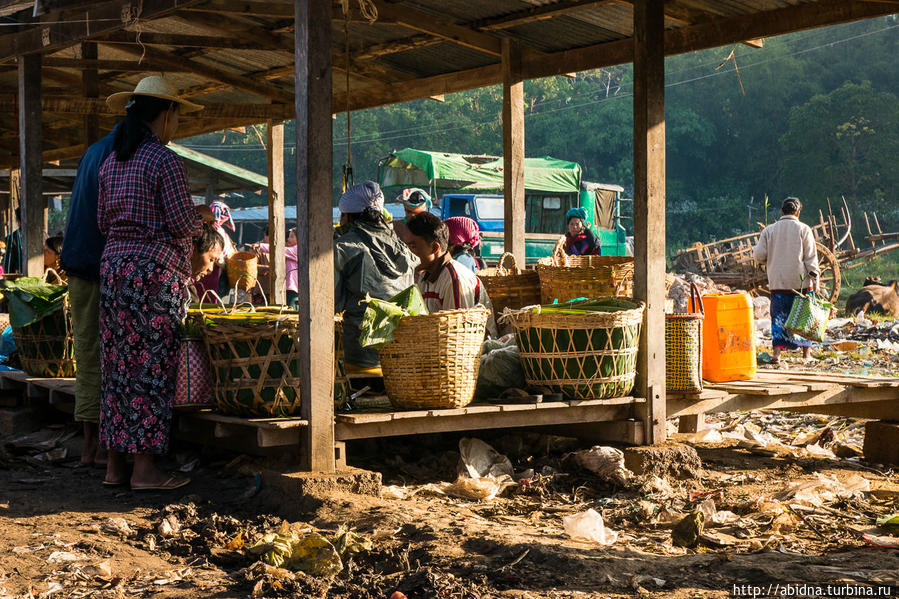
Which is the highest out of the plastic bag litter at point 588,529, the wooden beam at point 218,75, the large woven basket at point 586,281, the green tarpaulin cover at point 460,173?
the green tarpaulin cover at point 460,173

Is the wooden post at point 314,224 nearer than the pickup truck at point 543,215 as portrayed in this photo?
Yes

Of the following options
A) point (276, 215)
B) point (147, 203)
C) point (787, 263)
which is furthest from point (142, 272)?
point (787, 263)

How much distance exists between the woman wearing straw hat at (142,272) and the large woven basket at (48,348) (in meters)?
1.77

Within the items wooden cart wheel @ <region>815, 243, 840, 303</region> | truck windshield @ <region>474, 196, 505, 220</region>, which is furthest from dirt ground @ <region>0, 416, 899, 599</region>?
truck windshield @ <region>474, 196, 505, 220</region>

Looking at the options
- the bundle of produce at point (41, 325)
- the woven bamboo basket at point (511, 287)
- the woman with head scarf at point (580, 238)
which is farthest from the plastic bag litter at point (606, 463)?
the woman with head scarf at point (580, 238)

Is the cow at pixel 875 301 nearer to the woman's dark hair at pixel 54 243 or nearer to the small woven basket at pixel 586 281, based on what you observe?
the small woven basket at pixel 586 281

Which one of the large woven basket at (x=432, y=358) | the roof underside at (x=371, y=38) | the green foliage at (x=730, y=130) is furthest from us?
the green foliage at (x=730, y=130)

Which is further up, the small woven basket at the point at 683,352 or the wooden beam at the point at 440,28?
the wooden beam at the point at 440,28

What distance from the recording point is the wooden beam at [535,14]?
7.01 metres

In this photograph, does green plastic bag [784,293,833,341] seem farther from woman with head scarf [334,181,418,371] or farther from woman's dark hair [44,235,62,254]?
woman's dark hair [44,235,62,254]

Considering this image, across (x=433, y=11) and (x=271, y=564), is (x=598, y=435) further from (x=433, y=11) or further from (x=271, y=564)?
(x=433, y=11)

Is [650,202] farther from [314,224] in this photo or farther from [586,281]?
[314,224]

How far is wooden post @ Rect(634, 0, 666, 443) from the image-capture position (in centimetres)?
609

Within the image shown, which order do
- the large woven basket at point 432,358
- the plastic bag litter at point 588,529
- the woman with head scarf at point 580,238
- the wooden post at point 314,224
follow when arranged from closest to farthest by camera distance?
1. the plastic bag litter at point 588,529
2. the wooden post at point 314,224
3. the large woven basket at point 432,358
4. the woman with head scarf at point 580,238
